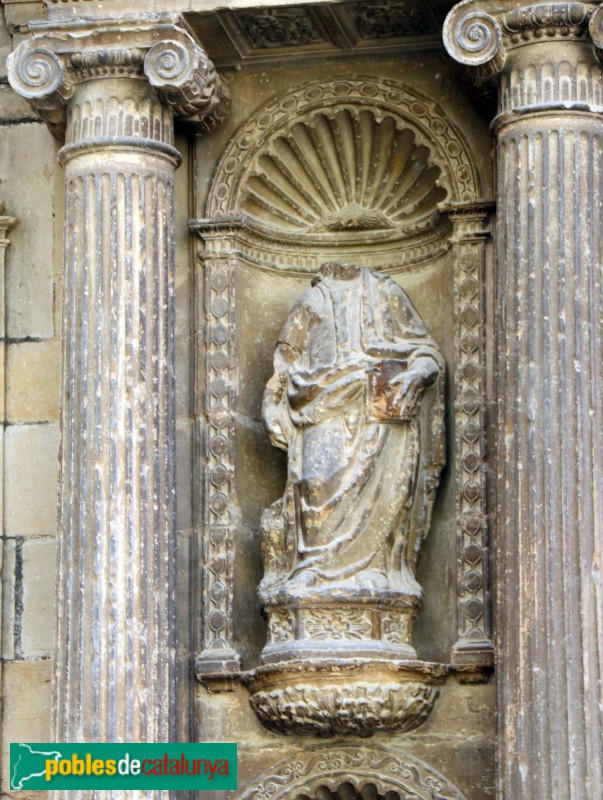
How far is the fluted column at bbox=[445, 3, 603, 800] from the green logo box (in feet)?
5.66

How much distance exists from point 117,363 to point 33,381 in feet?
4.10

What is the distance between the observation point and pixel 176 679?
1305 cm

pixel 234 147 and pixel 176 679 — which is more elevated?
pixel 234 147

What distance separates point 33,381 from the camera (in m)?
14.2

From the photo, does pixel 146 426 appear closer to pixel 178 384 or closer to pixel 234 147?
pixel 178 384

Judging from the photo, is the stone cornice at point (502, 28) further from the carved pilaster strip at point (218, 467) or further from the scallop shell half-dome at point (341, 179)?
the carved pilaster strip at point (218, 467)

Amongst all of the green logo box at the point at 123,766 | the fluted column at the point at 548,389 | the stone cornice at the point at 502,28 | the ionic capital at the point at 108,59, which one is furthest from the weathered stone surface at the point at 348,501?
the stone cornice at the point at 502,28

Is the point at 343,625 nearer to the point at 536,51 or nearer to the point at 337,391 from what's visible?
the point at 337,391

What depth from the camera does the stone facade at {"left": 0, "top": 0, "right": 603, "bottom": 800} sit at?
1257 centimetres

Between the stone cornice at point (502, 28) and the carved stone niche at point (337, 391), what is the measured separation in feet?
3.01

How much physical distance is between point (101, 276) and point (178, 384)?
98 centimetres

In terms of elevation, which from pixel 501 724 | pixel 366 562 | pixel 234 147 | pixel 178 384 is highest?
pixel 234 147

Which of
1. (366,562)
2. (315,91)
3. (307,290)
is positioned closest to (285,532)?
(366,562)

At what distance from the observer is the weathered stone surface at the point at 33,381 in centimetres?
1413
